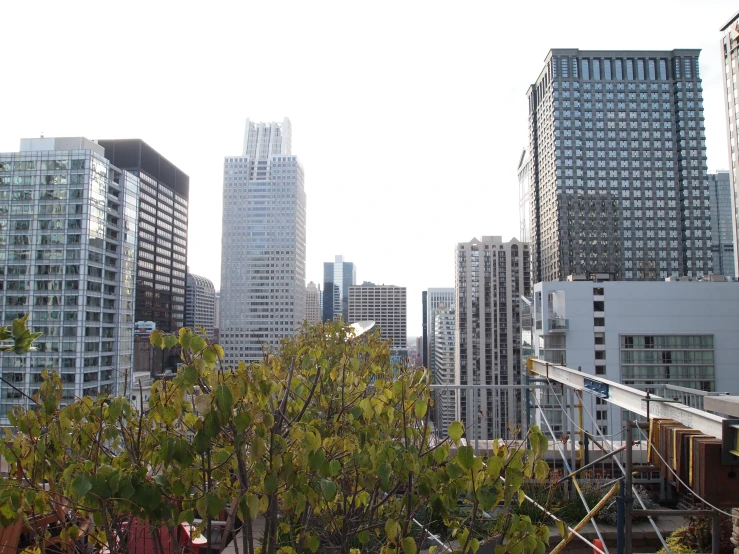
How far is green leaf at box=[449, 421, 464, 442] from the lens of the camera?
1699 millimetres

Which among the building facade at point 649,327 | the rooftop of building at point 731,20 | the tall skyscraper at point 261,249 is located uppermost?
the rooftop of building at point 731,20

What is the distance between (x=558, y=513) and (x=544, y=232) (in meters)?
114

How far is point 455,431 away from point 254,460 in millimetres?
697

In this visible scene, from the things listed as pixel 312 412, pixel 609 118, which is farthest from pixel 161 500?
pixel 609 118

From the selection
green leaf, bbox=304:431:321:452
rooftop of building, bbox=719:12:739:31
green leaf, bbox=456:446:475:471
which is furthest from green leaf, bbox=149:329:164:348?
rooftop of building, bbox=719:12:739:31

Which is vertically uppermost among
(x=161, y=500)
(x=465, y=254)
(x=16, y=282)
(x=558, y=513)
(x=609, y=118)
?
(x=609, y=118)

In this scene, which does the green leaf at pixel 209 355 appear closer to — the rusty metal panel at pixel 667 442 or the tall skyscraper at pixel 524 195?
the rusty metal panel at pixel 667 442

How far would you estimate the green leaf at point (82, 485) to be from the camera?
145cm

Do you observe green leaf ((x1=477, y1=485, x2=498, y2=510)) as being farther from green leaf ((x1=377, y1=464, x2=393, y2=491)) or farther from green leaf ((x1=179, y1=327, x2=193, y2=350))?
green leaf ((x1=179, y1=327, x2=193, y2=350))

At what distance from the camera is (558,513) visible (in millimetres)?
4297

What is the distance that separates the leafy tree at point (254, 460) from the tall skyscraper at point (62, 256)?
52.5 m

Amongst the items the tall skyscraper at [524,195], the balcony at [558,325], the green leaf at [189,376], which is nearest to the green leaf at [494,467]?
the green leaf at [189,376]

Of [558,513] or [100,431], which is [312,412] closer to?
[100,431]

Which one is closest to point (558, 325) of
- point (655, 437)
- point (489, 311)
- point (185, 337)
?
point (655, 437)
